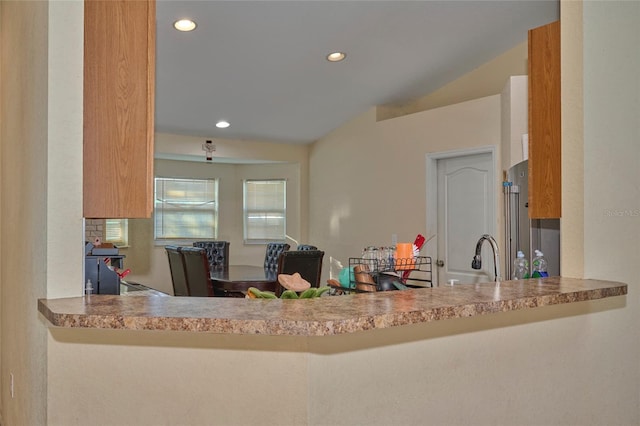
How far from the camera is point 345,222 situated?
20.3 ft

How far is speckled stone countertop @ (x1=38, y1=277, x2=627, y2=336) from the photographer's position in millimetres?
1268

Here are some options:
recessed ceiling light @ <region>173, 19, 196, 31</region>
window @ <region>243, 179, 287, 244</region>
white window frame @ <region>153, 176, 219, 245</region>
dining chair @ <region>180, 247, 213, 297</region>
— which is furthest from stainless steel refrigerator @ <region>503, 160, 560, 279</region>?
white window frame @ <region>153, 176, 219, 245</region>

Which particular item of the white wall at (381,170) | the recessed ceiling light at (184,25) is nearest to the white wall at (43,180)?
the recessed ceiling light at (184,25)

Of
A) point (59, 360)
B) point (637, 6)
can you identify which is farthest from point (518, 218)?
point (59, 360)

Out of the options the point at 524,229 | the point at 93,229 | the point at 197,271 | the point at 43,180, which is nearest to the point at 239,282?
the point at 197,271

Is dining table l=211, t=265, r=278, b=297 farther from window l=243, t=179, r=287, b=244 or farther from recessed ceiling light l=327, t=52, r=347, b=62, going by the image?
window l=243, t=179, r=287, b=244

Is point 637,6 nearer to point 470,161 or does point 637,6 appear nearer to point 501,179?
point 501,179

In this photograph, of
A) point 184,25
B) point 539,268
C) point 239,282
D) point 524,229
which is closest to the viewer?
point 539,268

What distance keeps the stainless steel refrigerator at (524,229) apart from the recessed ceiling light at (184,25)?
95.6 inches

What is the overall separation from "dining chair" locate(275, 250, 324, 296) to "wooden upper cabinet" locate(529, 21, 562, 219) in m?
2.22

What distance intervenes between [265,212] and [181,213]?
111 cm

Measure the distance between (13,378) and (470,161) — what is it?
150 inches

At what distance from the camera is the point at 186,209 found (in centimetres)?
694

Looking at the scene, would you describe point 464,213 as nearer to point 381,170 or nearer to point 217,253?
point 381,170
